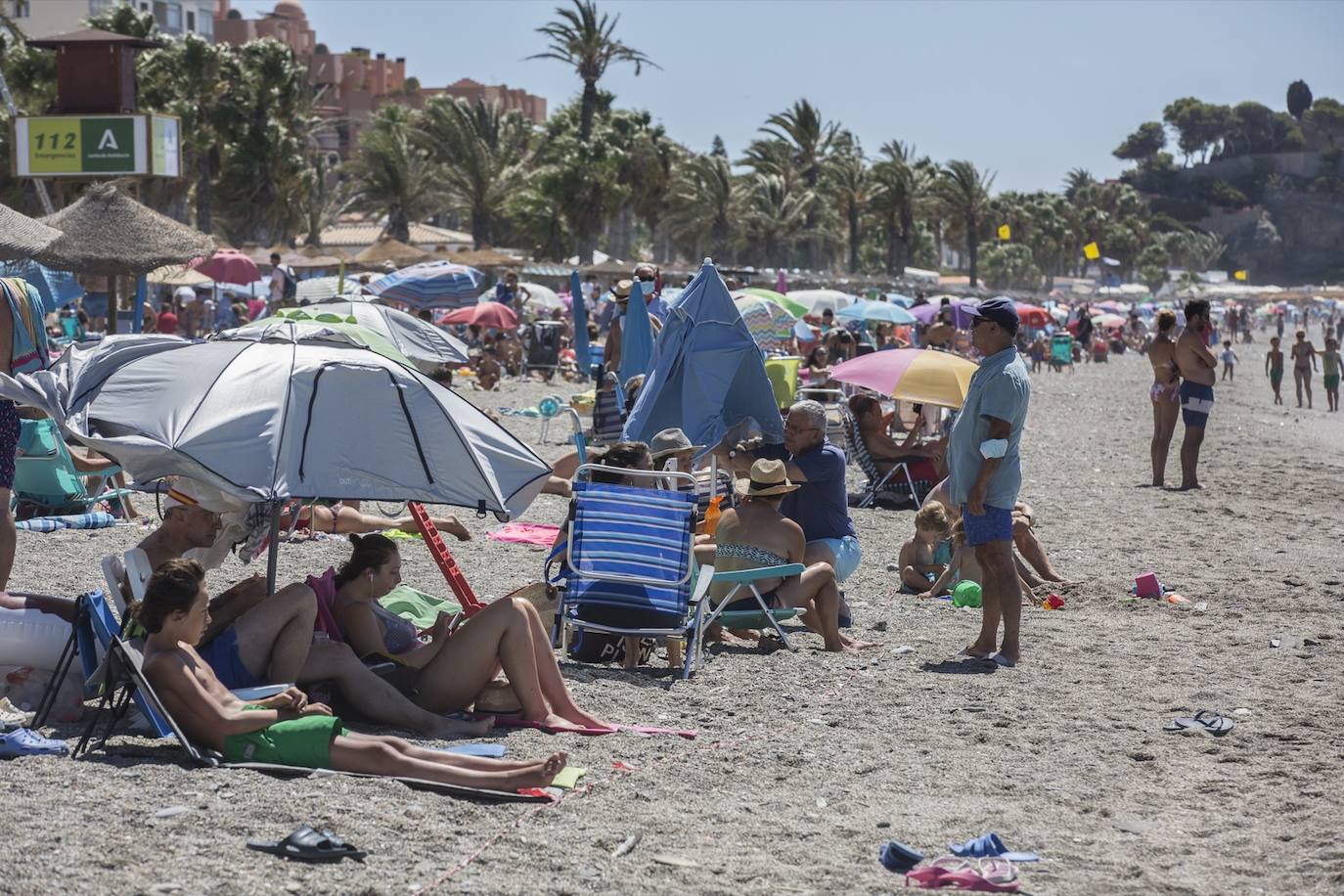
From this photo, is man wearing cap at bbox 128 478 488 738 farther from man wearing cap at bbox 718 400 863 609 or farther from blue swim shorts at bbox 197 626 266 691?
man wearing cap at bbox 718 400 863 609

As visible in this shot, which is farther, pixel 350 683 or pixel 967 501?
pixel 967 501

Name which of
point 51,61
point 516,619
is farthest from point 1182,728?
point 51,61

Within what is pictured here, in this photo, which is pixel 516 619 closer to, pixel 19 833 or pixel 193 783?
pixel 193 783

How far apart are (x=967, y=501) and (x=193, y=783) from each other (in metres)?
3.54

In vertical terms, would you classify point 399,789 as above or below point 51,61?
below

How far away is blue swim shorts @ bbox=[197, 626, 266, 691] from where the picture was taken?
15.4ft

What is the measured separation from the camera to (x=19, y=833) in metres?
3.67

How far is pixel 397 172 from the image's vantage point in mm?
46219

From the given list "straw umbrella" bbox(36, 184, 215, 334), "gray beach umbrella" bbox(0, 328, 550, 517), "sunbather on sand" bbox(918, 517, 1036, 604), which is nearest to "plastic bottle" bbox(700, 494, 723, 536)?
"sunbather on sand" bbox(918, 517, 1036, 604)

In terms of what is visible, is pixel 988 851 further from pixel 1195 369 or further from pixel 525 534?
pixel 1195 369

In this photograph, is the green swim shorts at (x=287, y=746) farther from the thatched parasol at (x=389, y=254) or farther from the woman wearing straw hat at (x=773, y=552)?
the thatched parasol at (x=389, y=254)

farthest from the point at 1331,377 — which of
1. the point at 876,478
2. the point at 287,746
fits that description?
the point at 287,746

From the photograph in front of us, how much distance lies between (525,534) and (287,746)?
5173mm

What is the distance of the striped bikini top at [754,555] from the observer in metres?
6.61
